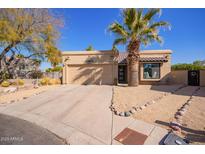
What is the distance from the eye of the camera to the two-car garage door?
1520 cm

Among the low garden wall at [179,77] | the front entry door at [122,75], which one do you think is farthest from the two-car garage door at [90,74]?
the low garden wall at [179,77]

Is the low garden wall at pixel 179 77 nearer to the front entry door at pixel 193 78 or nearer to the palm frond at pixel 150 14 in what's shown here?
the front entry door at pixel 193 78

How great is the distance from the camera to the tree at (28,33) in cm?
1198

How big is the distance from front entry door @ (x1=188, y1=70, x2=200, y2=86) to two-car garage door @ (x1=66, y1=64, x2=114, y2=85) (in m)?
8.52

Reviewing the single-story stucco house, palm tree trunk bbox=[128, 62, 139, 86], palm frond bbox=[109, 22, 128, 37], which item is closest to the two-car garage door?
the single-story stucco house

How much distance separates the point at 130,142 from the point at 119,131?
1.86 feet

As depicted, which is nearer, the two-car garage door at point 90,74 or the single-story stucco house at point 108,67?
the single-story stucco house at point 108,67

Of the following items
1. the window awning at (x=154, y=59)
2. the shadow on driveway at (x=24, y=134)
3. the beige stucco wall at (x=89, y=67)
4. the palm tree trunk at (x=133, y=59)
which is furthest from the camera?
the beige stucco wall at (x=89, y=67)

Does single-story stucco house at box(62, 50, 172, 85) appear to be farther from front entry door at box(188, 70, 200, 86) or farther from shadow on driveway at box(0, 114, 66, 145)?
shadow on driveway at box(0, 114, 66, 145)

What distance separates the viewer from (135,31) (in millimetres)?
11359

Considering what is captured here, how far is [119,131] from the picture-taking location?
13.4 feet
